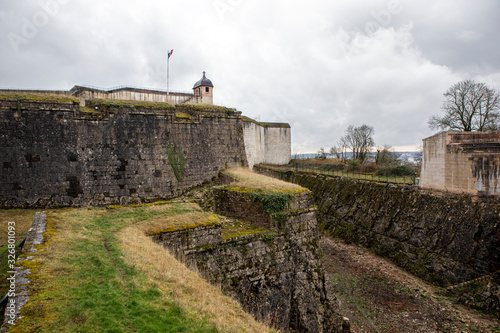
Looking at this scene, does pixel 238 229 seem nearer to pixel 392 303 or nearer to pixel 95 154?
pixel 392 303

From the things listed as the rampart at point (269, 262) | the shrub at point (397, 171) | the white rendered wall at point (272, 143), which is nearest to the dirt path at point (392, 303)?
the rampart at point (269, 262)

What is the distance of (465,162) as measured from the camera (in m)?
14.9

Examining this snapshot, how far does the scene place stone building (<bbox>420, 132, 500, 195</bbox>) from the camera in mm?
14102

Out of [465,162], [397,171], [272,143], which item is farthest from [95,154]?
[397,171]

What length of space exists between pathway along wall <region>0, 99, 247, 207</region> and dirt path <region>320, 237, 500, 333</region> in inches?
381

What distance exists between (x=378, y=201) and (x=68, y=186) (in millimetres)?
17655

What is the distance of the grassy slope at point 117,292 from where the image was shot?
3699mm

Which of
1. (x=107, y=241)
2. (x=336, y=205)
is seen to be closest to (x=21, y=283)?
(x=107, y=241)

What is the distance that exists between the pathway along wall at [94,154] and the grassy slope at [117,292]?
785 cm

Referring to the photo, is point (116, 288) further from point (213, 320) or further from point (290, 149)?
point (290, 149)

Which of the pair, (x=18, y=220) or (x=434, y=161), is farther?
(x=434, y=161)

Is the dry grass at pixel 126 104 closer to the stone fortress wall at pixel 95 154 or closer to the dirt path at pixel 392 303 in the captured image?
the stone fortress wall at pixel 95 154

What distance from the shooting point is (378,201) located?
1953 cm

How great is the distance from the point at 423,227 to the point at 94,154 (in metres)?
17.1
